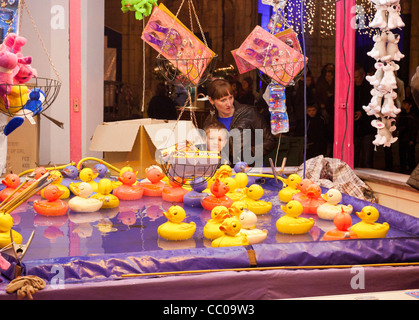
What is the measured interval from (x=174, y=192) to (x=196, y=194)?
215 mm

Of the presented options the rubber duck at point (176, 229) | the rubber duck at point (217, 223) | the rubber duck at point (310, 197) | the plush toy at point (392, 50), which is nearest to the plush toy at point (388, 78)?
the plush toy at point (392, 50)

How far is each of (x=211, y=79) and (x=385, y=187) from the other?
5.91ft

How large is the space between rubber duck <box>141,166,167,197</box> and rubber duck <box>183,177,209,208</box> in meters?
0.33

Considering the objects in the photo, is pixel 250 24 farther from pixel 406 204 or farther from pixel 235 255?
pixel 235 255

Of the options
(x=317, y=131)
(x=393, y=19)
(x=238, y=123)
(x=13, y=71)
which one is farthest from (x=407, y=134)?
(x=13, y=71)

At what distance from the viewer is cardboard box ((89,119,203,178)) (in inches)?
171

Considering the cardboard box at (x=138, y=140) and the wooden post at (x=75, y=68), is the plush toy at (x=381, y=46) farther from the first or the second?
the wooden post at (x=75, y=68)

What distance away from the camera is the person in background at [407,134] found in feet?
15.5

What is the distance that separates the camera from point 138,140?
4.41 metres

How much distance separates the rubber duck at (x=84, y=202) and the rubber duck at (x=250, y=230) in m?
0.97

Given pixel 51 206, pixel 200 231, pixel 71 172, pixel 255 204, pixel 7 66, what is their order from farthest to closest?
pixel 71 172, pixel 255 204, pixel 51 206, pixel 200 231, pixel 7 66

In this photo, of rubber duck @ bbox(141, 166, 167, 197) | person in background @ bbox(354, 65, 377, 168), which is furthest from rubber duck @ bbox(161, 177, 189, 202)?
person in background @ bbox(354, 65, 377, 168)

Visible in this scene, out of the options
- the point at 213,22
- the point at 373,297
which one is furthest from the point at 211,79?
the point at 373,297

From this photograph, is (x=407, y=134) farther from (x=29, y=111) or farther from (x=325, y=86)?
(x=29, y=111)
